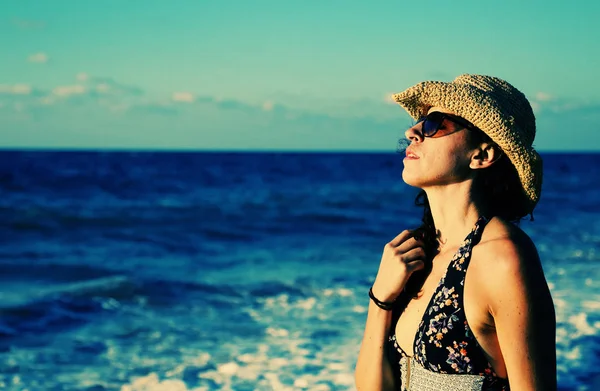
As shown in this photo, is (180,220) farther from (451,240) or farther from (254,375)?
(451,240)

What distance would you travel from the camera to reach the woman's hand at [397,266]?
10.3 ft

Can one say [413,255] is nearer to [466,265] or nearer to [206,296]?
[466,265]

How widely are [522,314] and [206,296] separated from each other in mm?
8945

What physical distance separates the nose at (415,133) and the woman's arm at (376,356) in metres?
0.76

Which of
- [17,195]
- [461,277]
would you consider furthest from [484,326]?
[17,195]

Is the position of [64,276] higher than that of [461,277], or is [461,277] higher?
[461,277]

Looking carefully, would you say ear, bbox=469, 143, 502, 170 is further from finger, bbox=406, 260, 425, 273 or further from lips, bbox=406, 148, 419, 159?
finger, bbox=406, 260, 425, 273

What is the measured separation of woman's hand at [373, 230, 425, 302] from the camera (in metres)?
3.14

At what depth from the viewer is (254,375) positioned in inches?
290

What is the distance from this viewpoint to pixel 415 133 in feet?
10.2

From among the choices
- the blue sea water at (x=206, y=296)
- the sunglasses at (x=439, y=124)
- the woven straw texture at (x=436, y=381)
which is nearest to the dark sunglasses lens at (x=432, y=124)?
the sunglasses at (x=439, y=124)

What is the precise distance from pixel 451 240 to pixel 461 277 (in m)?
0.32

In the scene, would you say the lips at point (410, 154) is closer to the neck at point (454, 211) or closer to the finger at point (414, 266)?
the neck at point (454, 211)

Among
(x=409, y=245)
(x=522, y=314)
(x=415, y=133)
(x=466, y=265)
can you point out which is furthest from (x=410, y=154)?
(x=522, y=314)
